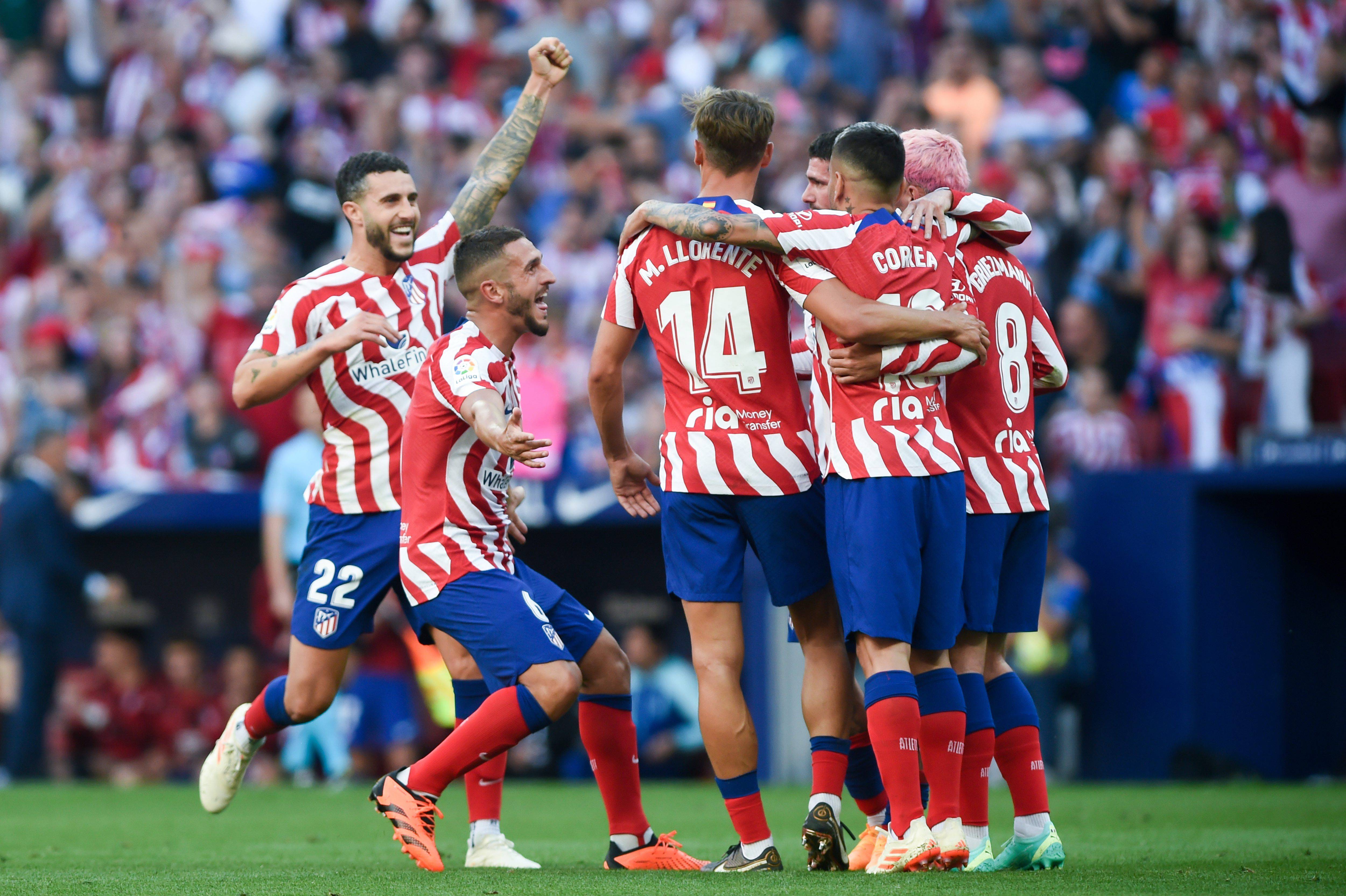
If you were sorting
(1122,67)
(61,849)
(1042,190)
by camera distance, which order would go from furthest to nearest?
(1122,67)
(1042,190)
(61,849)

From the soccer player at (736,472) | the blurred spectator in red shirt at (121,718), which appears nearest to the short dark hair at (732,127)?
the soccer player at (736,472)

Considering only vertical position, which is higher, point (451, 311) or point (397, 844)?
point (451, 311)

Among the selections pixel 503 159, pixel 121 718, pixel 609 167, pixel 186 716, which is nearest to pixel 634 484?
pixel 503 159

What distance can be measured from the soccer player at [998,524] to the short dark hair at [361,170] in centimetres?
191

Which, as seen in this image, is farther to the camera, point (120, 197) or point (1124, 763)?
point (120, 197)

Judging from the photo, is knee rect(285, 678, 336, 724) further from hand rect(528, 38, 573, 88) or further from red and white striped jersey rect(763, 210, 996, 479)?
hand rect(528, 38, 573, 88)

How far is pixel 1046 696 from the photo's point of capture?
10227mm

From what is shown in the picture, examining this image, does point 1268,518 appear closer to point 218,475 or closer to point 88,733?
point 218,475

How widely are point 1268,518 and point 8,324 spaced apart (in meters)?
11.4

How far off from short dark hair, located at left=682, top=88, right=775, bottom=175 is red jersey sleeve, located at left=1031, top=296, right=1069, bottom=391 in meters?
1.07

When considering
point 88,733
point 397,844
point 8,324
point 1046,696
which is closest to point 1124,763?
point 1046,696

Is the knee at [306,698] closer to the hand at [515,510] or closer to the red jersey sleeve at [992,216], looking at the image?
the hand at [515,510]

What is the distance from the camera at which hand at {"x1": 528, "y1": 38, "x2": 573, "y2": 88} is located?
618 cm

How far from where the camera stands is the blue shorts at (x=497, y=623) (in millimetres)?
5191
